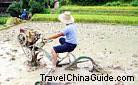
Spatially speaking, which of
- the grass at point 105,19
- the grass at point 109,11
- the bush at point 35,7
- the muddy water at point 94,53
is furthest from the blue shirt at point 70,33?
the bush at point 35,7

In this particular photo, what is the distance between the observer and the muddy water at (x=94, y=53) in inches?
357

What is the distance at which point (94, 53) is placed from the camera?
39.1 ft

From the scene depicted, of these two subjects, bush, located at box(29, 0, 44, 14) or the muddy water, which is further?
bush, located at box(29, 0, 44, 14)

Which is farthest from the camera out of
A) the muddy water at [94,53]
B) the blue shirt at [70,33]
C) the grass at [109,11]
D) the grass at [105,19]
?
the grass at [109,11]

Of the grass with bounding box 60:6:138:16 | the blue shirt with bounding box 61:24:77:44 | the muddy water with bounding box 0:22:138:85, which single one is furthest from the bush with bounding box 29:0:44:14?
the blue shirt with bounding box 61:24:77:44

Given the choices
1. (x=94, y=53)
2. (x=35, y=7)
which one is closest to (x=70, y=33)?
(x=94, y=53)

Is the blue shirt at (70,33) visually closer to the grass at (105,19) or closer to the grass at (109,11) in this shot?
the grass at (105,19)

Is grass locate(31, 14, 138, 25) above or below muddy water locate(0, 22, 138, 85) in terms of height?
below

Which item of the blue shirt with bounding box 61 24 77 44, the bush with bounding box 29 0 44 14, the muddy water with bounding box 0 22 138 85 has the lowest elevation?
the bush with bounding box 29 0 44 14

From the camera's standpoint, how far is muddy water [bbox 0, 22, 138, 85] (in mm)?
9062

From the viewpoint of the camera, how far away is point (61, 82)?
8328 mm

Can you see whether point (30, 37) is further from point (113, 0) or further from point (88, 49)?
point (113, 0)

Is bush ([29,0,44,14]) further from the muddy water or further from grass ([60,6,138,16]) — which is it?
the muddy water

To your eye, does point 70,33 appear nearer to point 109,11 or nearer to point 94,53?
point 94,53
